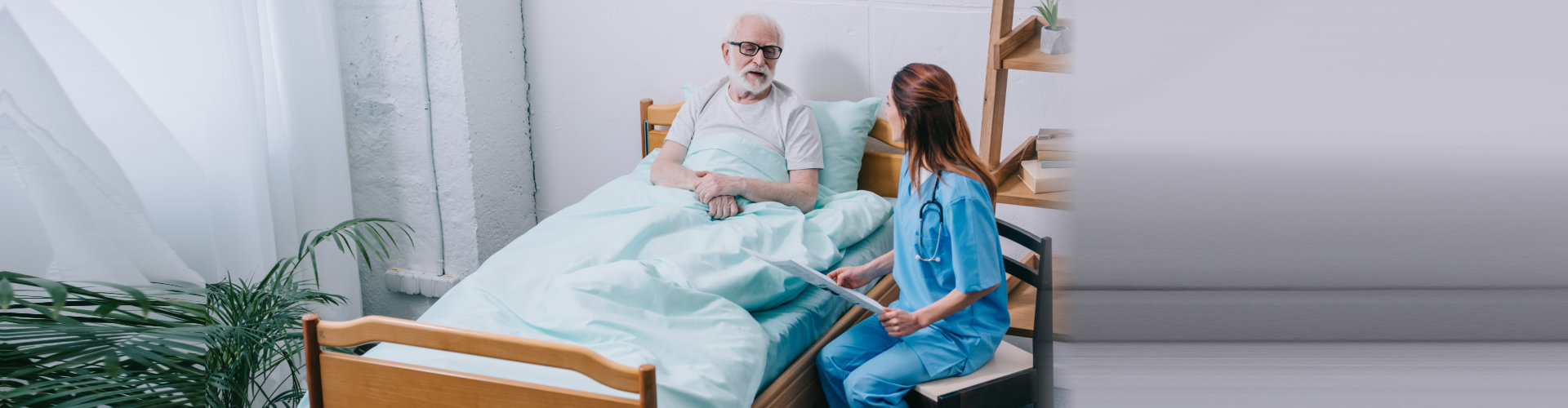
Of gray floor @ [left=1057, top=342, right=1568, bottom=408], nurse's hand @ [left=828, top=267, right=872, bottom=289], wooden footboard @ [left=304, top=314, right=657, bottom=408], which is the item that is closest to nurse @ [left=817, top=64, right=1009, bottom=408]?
nurse's hand @ [left=828, top=267, right=872, bottom=289]

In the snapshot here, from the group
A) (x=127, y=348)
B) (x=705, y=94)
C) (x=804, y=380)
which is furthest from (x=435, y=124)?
(x=804, y=380)

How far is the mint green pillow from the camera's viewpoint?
2.21 metres

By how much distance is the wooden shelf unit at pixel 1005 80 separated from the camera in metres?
1.73

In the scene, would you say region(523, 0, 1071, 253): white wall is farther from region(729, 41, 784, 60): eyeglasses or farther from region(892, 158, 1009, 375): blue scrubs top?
region(892, 158, 1009, 375): blue scrubs top

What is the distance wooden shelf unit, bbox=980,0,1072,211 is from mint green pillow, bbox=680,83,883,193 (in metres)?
0.38

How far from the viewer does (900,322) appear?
4.44 feet

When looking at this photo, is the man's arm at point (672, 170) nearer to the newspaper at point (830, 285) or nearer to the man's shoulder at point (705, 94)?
the man's shoulder at point (705, 94)

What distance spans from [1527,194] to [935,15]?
85.3 inches

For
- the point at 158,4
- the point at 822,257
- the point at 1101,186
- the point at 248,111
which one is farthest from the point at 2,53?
the point at 1101,186

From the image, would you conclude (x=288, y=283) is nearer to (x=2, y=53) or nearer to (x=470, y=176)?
(x=2, y=53)

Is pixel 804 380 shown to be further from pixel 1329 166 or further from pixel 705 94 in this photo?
pixel 1329 166

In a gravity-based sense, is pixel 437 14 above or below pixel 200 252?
above

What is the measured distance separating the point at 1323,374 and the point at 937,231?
126cm

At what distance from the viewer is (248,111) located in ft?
6.84
